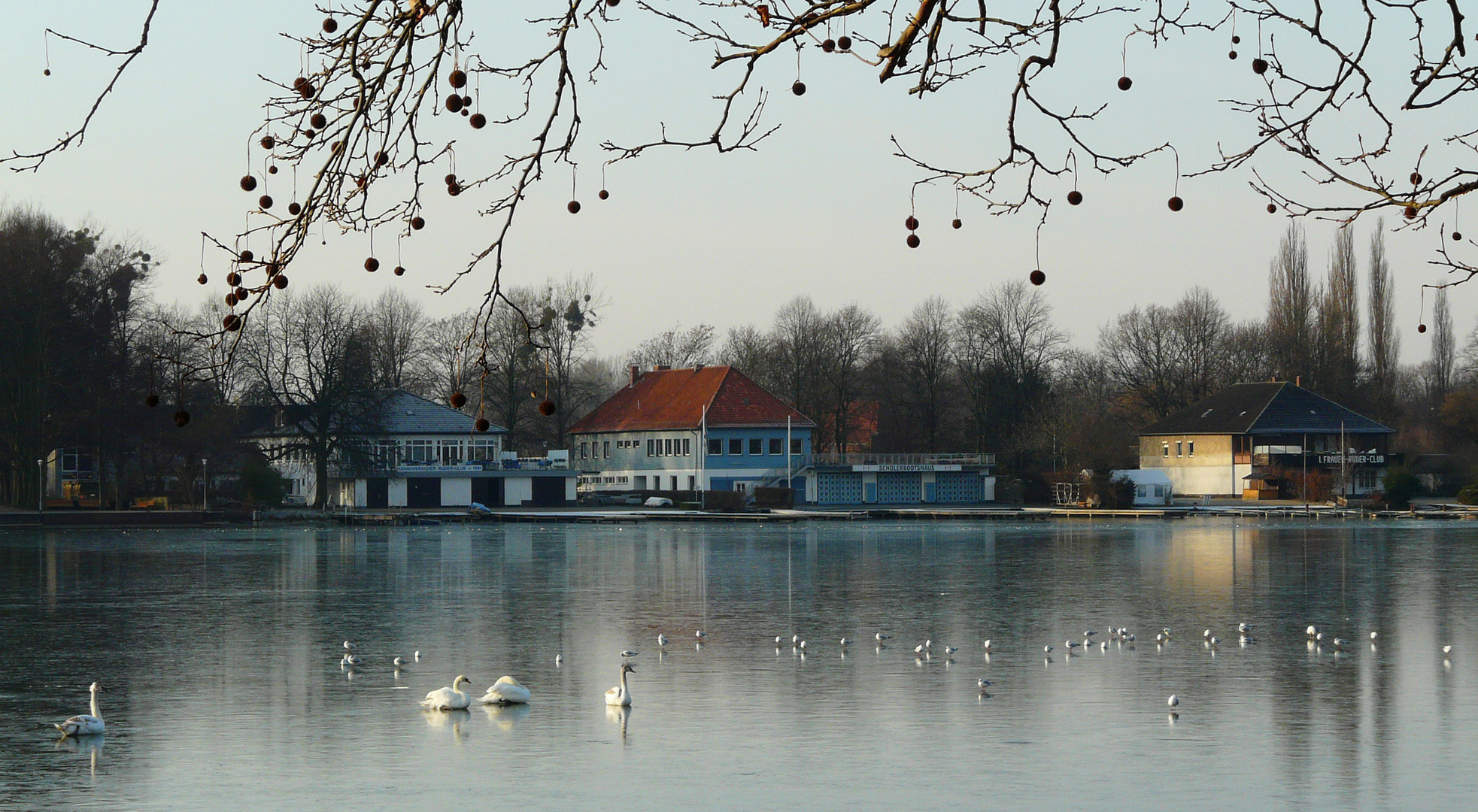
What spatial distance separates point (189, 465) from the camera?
77812 millimetres

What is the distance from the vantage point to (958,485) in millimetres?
100688

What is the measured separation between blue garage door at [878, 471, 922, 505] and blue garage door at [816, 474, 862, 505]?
4.55 feet

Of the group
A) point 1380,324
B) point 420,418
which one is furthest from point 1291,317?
point 420,418

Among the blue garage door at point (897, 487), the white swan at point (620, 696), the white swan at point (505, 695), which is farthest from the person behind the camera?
the blue garage door at point (897, 487)

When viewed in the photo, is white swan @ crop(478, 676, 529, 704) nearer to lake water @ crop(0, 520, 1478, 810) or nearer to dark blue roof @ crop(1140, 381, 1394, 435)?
lake water @ crop(0, 520, 1478, 810)

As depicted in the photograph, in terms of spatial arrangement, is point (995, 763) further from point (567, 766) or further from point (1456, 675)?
point (1456, 675)

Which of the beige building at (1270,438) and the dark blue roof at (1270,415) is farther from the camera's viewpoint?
the beige building at (1270,438)

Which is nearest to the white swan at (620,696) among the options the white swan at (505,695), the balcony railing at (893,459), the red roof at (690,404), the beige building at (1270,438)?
the white swan at (505,695)

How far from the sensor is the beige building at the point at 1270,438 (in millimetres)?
96562

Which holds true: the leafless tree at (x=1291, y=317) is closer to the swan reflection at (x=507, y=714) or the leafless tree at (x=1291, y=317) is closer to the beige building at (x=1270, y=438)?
the beige building at (x=1270, y=438)

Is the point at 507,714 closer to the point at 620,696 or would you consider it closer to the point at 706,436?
the point at 620,696

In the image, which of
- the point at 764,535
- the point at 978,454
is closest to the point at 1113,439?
the point at 978,454

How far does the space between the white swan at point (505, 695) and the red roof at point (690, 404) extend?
255 feet

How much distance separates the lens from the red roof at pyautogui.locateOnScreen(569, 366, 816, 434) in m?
98.2
